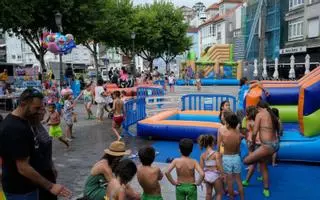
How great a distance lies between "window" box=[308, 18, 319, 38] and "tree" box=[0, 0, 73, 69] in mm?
20218

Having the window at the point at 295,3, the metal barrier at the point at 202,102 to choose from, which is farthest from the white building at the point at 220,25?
the metal barrier at the point at 202,102

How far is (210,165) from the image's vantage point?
5.28m

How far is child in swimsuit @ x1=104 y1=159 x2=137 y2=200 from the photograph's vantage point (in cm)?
365

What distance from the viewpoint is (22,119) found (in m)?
3.38

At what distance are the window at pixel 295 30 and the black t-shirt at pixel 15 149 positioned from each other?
33.8 m

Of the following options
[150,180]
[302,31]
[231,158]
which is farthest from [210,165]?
[302,31]

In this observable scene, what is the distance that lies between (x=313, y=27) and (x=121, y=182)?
105 feet

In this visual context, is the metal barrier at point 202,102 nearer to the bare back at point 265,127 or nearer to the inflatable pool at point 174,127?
the inflatable pool at point 174,127

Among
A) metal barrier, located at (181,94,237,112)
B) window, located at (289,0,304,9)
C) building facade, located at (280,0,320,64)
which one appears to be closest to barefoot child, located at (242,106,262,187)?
metal barrier, located at (181,94,237,112)

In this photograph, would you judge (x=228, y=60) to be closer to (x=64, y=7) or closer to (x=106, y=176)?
(x=64, y=7)

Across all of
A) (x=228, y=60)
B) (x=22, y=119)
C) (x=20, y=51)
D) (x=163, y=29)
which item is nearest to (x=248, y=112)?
(x=22, y=119)

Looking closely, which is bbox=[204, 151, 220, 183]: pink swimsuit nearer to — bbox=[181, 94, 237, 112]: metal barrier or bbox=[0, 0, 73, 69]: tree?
bbox=[181, 94, 237, 112]: metal barrier

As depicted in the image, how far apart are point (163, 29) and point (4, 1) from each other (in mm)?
26842

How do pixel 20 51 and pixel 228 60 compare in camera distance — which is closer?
pixel 228 60
